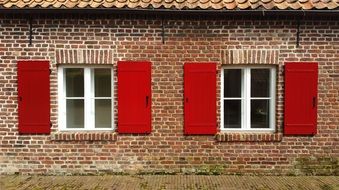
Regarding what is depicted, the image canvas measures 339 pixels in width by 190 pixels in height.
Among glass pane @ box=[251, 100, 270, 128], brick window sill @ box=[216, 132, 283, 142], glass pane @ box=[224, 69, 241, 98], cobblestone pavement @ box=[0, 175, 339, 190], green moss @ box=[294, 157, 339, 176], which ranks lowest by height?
cobblestone pavement @ box=[0, 175, 339, 190]

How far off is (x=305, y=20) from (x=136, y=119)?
3.90 metres

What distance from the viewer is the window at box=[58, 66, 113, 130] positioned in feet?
27.7

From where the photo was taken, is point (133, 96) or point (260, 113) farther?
point (260, 113)

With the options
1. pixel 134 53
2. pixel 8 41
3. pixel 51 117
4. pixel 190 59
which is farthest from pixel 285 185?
pixel 8 41

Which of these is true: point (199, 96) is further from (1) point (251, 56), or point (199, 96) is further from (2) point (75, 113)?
(2) point (75, 113)

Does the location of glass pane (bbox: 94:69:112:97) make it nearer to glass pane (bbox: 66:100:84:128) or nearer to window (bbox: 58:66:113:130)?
window (bbox: 58:66:113:130)

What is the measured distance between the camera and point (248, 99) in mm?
8445

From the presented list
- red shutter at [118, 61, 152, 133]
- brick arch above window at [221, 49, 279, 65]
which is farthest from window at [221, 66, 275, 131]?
red shutter at [118, 61, 152, 133]

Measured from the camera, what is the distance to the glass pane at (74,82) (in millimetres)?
8469

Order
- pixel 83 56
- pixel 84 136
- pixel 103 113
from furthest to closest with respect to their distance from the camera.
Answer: pixel 103 113
pixel 84 136
pixel 83 56

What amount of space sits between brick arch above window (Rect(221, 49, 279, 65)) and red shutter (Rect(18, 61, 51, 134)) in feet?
11.8

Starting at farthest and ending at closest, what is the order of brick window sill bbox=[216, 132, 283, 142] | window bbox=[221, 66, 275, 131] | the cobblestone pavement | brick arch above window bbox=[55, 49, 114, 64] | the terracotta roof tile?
window bbox=[221, 66, 275, 131], brick window sill bbox=[216, 132, 283, 142], brick arch above window bbox=[55, 49, 114, 64], the terracotta roof tile, the cobblestone pavement

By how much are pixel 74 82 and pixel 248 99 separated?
357 cm

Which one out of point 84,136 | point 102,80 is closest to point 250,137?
point 102,80
